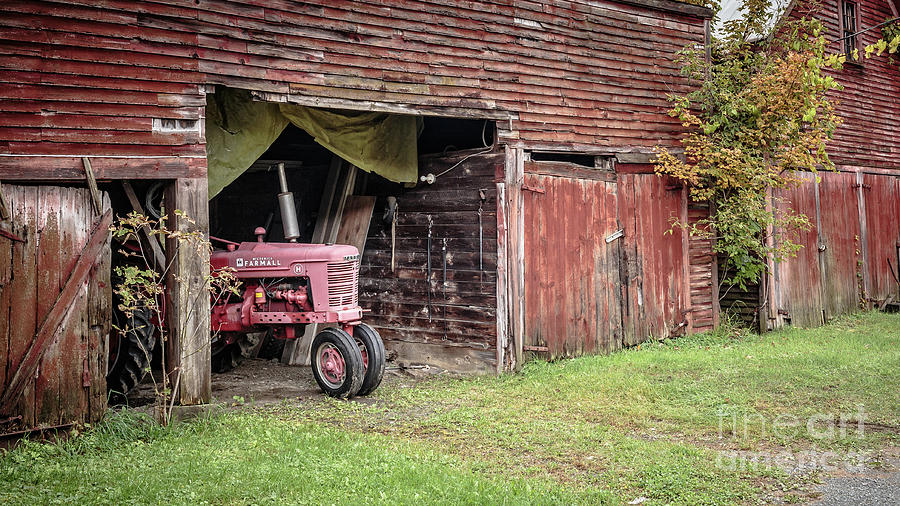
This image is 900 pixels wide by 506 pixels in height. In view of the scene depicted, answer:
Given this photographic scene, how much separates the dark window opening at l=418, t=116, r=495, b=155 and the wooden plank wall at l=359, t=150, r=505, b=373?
2.75ft

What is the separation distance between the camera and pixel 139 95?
21.7ft

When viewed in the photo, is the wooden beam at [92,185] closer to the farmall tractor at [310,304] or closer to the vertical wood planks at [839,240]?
the farmall tractor at [310,304]

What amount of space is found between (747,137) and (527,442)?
6939 millimetres

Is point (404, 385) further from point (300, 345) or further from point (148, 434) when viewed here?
point (148, 434)

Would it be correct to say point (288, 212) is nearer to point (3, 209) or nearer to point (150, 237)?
point (150, 237)

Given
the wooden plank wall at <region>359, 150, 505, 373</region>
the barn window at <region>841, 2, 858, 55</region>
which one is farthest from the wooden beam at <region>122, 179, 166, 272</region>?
the barn window at <region>841, 2, 858, 55</region>

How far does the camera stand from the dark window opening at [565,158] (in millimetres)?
10227

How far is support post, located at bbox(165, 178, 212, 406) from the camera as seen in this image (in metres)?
6.74

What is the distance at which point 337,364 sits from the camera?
7.93 meters

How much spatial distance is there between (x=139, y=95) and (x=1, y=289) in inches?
75.9

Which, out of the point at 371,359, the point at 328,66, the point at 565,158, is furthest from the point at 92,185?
the point at 565,158

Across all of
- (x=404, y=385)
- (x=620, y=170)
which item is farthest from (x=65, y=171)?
(x=620, y=170)

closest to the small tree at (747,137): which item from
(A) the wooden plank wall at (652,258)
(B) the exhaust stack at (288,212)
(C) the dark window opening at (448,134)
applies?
(A) the wooden plank wall at (652,258)

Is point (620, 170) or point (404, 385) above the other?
point (620, 170)
